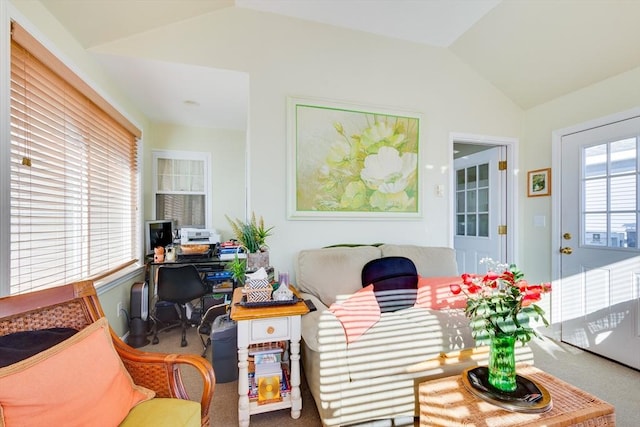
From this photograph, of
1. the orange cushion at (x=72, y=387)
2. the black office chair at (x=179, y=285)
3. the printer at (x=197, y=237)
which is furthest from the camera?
the printer at (x=197, y=237)

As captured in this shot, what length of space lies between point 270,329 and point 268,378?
0.37m

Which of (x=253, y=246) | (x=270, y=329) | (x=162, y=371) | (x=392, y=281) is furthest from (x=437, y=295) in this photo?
(x=162, y=371)

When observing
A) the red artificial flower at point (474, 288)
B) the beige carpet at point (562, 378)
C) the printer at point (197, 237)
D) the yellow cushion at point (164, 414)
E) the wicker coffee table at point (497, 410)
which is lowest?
the beige carpet at point (562, 378)

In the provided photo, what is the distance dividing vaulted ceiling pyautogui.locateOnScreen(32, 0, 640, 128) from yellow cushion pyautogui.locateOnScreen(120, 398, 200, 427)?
223 cm

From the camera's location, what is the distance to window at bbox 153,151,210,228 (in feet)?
11.9

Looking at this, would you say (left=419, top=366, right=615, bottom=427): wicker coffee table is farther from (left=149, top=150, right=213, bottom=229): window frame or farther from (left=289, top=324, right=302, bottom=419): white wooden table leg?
(left=149, top=150, right=213, bottom=229): window frame

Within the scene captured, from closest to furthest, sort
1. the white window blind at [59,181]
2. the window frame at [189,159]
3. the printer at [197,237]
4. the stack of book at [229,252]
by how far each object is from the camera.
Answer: the white window blind at [59,181]
the stack of book at [229,252]
the printer at [197,237]
the window frame at [189,159]

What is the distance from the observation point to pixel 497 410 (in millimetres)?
1178

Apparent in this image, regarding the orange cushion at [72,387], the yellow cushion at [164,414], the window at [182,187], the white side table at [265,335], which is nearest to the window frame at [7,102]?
the orange cushion at [72,387]

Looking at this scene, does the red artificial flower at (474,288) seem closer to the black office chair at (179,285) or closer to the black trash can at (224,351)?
the black trash can at (224,351)

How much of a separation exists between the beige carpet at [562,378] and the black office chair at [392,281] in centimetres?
87

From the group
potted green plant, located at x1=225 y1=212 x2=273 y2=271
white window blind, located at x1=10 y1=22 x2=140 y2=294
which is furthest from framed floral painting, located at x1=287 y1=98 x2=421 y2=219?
white window blind, located at x1=10 y1=22 x2=140 y2=294

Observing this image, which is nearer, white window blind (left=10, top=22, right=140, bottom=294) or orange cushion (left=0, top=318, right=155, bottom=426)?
orange cushion (left=0, top=318, right=155, bottom=426)

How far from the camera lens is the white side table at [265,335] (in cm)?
155
